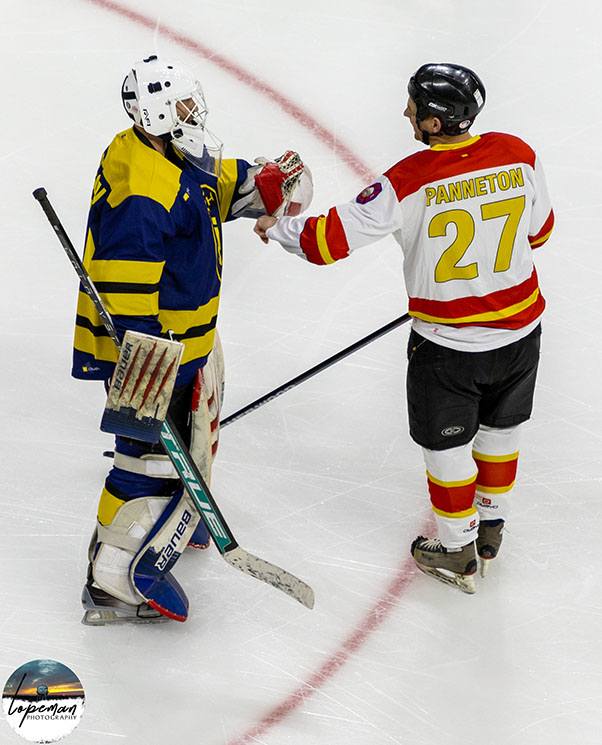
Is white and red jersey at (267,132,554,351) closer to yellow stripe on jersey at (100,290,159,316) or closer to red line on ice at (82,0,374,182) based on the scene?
yellow stripe on jersey at (100,290,159,316)

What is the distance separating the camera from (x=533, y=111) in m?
4.34

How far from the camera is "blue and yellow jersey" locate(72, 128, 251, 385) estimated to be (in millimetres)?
2303

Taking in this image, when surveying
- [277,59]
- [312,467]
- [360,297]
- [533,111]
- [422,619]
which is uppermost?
[277,59]

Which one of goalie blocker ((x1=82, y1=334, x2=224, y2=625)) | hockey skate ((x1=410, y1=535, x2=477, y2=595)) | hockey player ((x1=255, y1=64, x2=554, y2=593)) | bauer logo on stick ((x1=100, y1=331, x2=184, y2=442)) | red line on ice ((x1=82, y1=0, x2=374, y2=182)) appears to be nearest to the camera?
bauer logo on stick ((x1=100, y1=331, x2=184, y2=442))

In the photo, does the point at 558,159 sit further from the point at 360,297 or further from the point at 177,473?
the point at 177,473

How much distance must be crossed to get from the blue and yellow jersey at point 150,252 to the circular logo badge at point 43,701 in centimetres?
71

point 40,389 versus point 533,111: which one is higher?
point 533,111

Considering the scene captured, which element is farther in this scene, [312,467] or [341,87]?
[341,87]

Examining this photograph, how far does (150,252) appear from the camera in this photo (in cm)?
230

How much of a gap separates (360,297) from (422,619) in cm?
132

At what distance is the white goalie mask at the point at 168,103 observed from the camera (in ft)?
7.65

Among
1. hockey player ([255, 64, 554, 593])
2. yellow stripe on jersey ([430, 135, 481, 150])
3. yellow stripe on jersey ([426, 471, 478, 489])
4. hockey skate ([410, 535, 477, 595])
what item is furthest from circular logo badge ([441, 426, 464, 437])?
yellow stripe on jersey ([430, 135, 481, 150])

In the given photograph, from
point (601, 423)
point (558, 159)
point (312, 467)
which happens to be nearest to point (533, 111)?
point (558, 159)

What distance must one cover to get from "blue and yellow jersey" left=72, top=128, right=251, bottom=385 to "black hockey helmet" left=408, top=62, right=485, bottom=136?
Result: 0.52 meters
